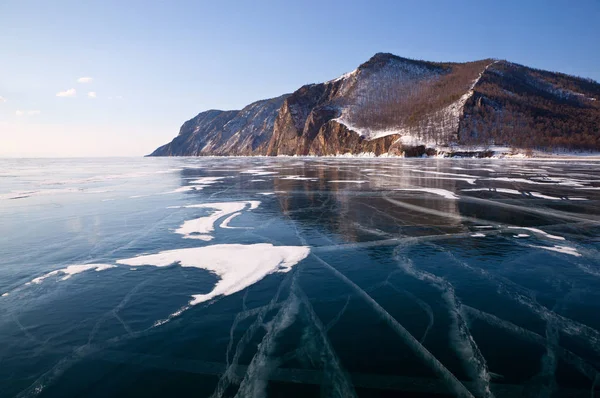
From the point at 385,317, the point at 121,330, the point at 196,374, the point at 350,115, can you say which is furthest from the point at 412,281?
the point at 350,115

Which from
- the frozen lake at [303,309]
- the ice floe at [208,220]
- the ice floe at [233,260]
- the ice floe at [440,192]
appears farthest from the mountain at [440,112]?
the ice floe at [233,260]

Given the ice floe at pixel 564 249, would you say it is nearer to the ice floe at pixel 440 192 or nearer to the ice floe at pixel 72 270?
the ice floe at pixel 440 192

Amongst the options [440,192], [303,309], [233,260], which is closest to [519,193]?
[440,192]

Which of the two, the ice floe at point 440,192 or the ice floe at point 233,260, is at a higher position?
the ice floe at point 233,260

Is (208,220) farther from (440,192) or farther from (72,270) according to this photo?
(440,192)

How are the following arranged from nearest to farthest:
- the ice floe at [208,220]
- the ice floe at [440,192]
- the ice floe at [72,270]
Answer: the ice floe at [72,270] → the ice floe at [208,220] → the ice floe at [440,192]

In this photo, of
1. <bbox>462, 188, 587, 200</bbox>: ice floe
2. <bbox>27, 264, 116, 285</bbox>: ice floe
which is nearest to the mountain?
<bbox>462, 188, 587, 200</bbox>: ice floe
